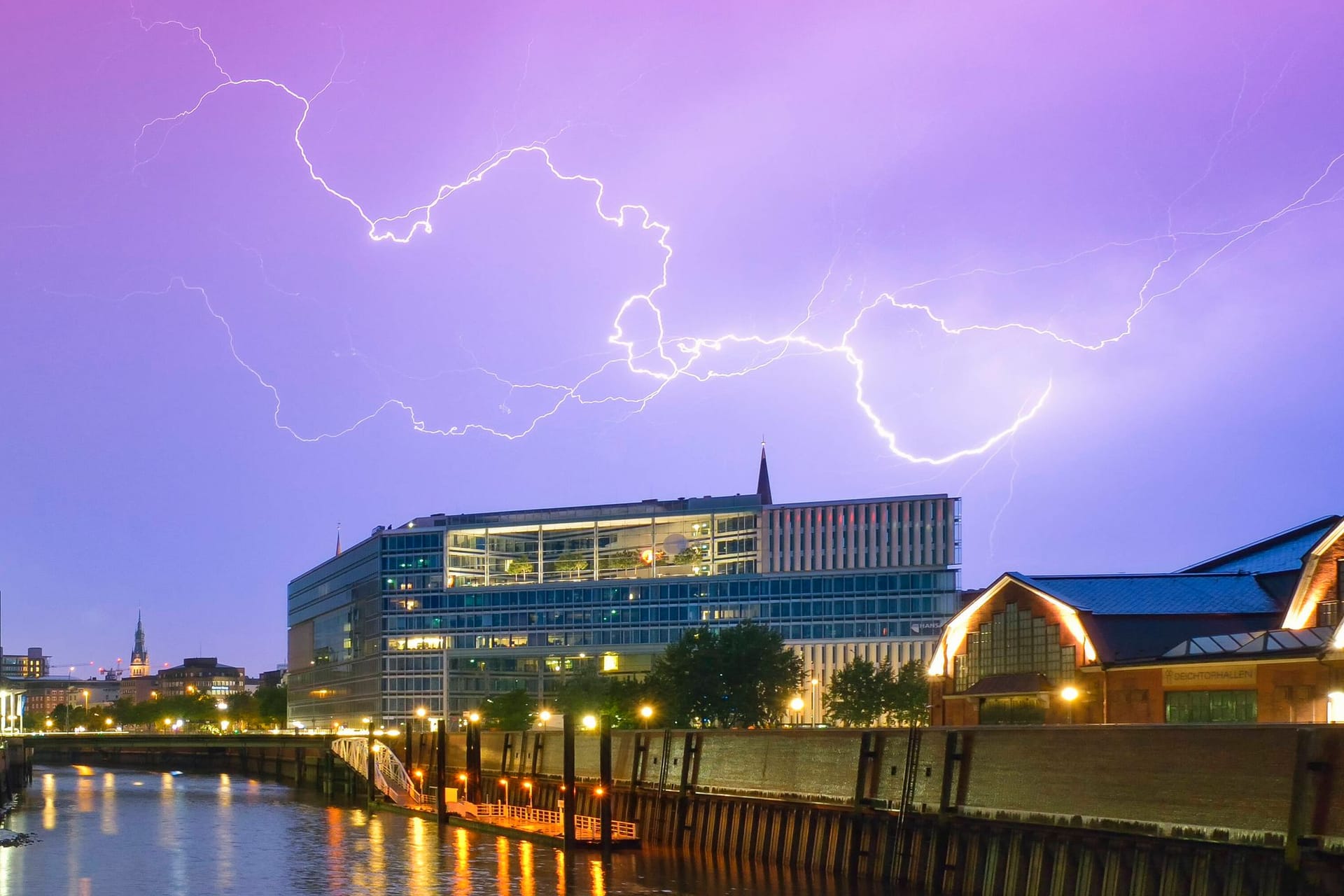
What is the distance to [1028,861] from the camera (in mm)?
48688

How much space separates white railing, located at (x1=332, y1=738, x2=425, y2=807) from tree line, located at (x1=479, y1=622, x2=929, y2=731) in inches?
823

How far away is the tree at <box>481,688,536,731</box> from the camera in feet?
572

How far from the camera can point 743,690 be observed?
459 ft

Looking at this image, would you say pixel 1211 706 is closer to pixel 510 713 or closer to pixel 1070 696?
pixel 1070 696

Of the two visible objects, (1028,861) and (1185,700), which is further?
(1185,700)

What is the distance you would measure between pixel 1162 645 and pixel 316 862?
4469cm

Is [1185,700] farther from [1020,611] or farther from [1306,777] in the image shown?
[1306,777]

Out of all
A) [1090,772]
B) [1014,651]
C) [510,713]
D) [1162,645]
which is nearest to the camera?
[1090,772]

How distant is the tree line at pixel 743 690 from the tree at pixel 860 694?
0.07 m

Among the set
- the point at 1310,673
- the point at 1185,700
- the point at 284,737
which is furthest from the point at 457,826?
the point at 284,737

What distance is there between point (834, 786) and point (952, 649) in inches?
1245

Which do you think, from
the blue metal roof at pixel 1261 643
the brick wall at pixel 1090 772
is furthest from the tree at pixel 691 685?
the blue metal roof at pixel 1261 643

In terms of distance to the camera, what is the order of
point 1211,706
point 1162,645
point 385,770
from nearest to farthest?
point 1211,706, point 1162,645, point 385,770

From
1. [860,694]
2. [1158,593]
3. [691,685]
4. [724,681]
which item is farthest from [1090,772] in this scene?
[860,694]
